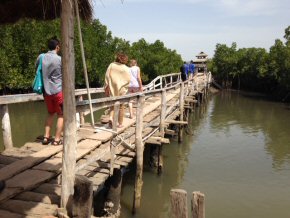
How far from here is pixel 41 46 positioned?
28.6 m

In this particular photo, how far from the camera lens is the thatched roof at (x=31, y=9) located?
149 inches

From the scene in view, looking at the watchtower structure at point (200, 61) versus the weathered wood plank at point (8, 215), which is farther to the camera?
the watchtower structure at point (200, 61)

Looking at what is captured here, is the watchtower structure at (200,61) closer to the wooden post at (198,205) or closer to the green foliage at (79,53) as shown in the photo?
the green foliage at (79,53)

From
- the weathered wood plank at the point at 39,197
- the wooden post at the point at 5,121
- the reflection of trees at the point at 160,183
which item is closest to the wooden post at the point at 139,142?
the reflection of trees at the point at 160,183

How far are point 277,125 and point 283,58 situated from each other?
1676 cm

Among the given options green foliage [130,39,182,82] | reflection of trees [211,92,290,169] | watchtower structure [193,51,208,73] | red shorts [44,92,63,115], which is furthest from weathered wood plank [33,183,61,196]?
watchtower structure [193,51,208,73]

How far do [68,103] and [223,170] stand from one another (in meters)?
8.32

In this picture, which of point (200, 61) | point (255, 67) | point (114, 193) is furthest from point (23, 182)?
point (200, 61)

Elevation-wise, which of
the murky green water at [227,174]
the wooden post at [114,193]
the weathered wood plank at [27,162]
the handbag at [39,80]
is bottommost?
the murky green water at [227,174]

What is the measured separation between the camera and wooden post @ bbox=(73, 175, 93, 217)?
3750 mm

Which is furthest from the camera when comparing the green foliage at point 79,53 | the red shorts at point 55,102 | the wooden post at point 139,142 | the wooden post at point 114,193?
the green foliage at point 79,53

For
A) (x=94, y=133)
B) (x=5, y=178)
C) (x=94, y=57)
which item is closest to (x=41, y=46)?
(x=94, y=57)

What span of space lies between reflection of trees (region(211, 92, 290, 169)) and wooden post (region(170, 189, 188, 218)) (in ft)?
29.9

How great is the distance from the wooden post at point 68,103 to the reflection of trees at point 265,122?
9555 mm
